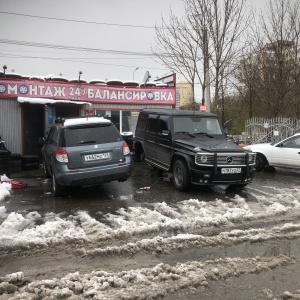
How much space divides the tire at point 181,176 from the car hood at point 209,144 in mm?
455

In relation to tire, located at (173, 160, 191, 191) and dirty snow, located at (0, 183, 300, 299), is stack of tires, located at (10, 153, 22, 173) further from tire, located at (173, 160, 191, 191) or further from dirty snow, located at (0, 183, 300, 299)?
tire, located at (173, 160, 191, 191)

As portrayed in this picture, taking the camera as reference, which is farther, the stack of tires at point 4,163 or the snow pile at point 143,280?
the stack of tires at point 4,163

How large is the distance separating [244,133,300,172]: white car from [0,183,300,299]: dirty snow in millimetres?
3187

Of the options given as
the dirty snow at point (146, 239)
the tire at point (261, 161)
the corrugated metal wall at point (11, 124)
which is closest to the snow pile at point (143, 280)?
the dirty snow at point (146, 239)

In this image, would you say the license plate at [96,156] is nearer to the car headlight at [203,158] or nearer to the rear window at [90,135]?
the rear window at [90,135]

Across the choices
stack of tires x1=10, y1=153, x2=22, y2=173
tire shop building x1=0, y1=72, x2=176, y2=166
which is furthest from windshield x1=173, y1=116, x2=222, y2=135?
stack of tires x1=10, y1=153, x2=22, y2=173

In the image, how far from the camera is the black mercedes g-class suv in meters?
7.91

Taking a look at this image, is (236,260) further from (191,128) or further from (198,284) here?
(191,128)

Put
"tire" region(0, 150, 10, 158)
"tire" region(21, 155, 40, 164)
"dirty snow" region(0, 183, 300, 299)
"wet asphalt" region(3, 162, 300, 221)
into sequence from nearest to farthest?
"dirty snow" region(0, 183, 300, 299) < "wet asphalt" region(3, 162, 300, 221) < "tire" region(0, 150, 10, 158) < "tire" region(21, 155, 40, 164)

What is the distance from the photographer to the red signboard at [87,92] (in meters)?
14.1

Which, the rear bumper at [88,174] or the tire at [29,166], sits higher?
the rear bumper at [88,174]

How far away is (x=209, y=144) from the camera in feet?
27.7

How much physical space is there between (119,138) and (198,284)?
4.79m

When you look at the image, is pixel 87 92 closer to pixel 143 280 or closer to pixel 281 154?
pixel 281 154
